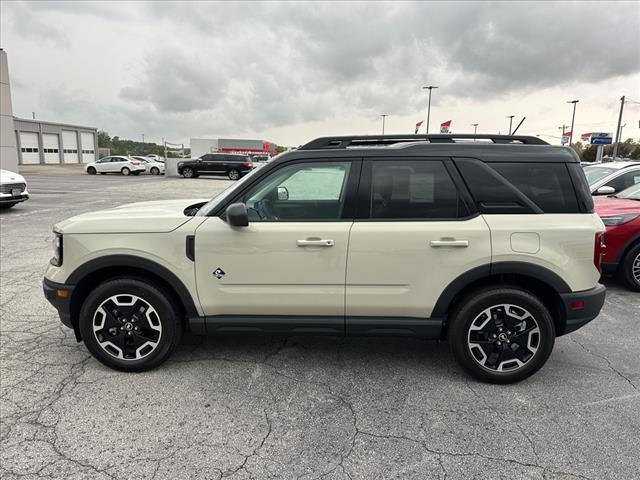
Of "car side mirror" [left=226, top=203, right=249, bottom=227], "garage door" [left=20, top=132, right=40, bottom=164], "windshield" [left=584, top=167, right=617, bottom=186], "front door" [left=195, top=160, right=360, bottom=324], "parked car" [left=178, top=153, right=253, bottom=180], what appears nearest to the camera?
"car side mirror" [left=226, top=203, right=249, bottom=227]

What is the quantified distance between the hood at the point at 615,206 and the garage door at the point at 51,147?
58082mm

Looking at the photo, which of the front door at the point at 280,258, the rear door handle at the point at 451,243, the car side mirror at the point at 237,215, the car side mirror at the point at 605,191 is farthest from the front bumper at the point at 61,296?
the car side mirror at the point at 605,191

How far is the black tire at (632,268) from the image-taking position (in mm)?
5454

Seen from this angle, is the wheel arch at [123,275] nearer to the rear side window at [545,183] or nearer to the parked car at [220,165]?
the rear side window at [545,183]

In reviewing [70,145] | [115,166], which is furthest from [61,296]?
[70,145]

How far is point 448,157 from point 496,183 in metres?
0.39

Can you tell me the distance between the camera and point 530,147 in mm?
3133

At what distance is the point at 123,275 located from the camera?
329 cm

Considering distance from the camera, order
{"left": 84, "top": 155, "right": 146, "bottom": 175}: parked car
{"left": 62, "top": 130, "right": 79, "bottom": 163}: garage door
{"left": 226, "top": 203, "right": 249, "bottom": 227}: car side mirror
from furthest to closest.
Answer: {"left": 62, "top": 130, "right": 79, "bottom": 163}: garage door, {"left": 84, "top": 155, "right": 146, "bottom": 175}: parked car, {"left": 226, "top": 203, "right": 249, "bottom": 227}: car side mirror

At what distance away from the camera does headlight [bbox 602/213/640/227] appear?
17.8 feet

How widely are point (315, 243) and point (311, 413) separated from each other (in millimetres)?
1146

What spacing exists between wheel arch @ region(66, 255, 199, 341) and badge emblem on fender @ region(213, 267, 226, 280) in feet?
0.84

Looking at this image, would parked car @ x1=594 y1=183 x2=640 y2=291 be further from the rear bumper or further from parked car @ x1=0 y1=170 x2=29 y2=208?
parked car @ x1=0 y1=170 x2=29 y2=208

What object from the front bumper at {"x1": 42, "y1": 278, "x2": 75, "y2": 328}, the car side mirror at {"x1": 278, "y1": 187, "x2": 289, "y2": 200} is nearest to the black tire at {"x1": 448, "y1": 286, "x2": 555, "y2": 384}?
the car side mirror at {"x1": 278, "y1": 187, "x2": 289, "y2": 200}
